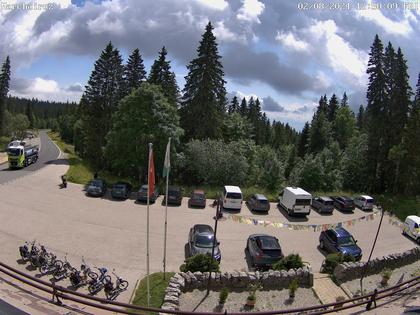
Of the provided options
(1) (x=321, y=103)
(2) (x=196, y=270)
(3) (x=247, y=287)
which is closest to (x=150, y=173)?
(2) (x=196, y=270)

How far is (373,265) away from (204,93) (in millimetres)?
36270

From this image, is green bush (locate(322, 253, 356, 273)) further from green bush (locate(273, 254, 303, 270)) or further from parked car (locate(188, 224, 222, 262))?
parked car (locate(188, 224, 222, 262))

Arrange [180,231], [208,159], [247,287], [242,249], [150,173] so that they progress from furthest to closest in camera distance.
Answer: [208,159] → [180,231] → [242,249] → [247,287] → [150,173]

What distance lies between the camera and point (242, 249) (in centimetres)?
2467

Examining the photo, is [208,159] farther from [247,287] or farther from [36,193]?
[247,287]

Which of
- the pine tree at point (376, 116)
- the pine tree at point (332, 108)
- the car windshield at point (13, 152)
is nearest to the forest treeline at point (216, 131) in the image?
the pine tree at point (376, 116)

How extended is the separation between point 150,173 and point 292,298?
7.85 meters

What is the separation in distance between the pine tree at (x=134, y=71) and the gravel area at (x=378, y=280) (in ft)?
145

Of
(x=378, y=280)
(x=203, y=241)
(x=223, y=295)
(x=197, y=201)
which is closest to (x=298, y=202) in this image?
(x=197, y=201)

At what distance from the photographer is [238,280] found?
1708 centimetres

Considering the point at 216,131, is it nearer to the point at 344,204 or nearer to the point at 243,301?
the point at 344,204

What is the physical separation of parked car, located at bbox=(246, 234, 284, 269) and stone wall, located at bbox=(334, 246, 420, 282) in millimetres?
3336

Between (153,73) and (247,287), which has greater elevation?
(153,73)

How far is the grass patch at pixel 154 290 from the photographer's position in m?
15.3
